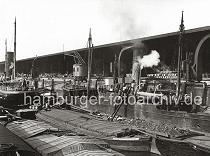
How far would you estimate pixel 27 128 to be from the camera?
60.3ft

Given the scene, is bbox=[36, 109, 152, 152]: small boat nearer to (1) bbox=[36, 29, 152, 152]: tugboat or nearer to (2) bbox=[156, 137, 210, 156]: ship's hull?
(1) bbox=[36, 29, 152, 152]: tugboat

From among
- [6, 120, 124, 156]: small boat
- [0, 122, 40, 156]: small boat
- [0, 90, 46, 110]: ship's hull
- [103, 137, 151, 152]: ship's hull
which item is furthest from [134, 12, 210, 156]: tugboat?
[0, 90, 46, 110]: ship's hull

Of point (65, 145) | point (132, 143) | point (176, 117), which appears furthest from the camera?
point (176, 117)

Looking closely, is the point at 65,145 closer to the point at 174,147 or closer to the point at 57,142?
the point at 57,142

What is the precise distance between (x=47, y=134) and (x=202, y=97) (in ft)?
53.6

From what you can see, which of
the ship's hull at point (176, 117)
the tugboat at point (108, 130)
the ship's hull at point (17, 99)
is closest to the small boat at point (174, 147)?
the tugboat at point (108, 130)

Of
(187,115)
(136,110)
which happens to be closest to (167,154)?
(187,115)

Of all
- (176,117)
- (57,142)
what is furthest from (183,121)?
(57,142)

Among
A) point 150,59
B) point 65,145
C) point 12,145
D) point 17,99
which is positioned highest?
point 150,59

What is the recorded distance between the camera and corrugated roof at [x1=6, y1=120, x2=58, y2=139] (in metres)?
16.9

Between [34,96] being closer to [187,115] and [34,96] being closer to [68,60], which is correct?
[187,115]

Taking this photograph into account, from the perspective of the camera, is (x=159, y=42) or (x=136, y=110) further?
(x=159, y=42)

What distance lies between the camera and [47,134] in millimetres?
16172

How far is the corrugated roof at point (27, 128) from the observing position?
55.5ft
